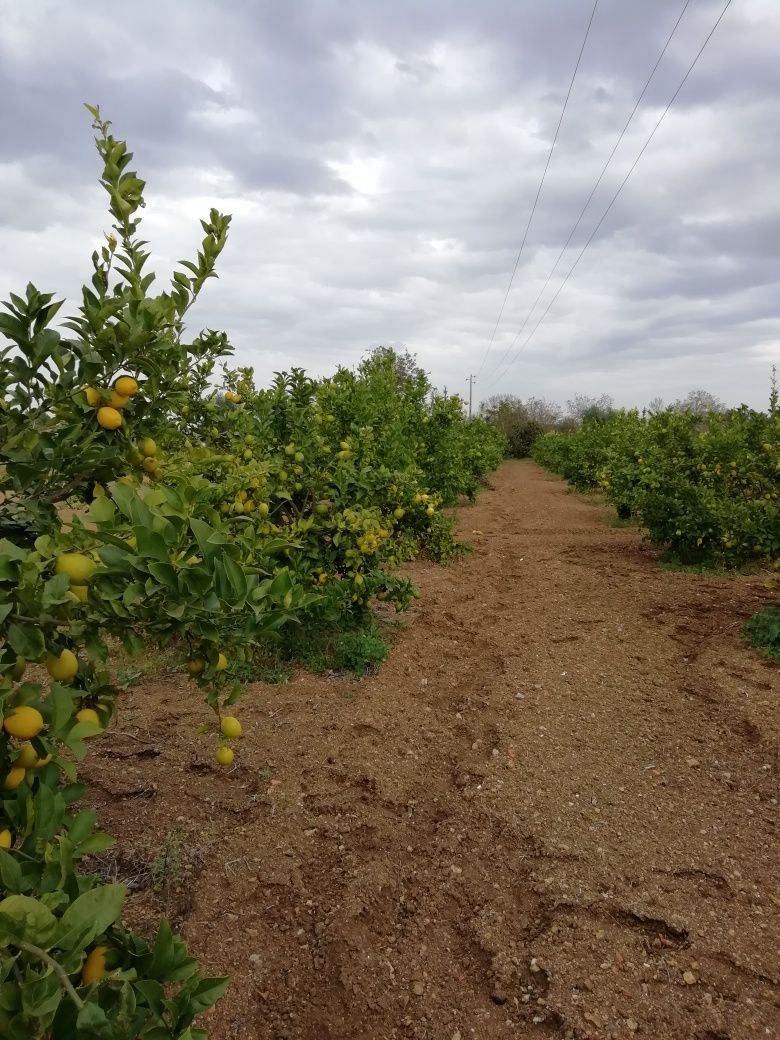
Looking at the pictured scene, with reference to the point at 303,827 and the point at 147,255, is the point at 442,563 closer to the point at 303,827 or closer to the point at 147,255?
the point at 303,827

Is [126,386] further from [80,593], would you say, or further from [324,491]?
[324,491]

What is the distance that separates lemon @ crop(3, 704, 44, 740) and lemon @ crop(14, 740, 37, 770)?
84 millimetres

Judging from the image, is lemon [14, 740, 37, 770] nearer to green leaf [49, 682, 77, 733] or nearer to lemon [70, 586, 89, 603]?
green leaf [49, 682, 77, 733]

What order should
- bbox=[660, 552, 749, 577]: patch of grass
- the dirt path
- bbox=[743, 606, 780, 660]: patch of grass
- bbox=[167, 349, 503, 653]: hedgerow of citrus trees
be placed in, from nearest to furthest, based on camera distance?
the dirt path < bbox=[167, 349, 503, 653]: hedgerow of citrus trees < bbox=[743, 606, 780, 660]: patch of grass < bbox=[660, 552, 749, 577]: patch of grass

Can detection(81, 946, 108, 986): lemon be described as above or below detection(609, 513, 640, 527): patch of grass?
above

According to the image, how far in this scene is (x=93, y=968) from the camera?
3.58 ft

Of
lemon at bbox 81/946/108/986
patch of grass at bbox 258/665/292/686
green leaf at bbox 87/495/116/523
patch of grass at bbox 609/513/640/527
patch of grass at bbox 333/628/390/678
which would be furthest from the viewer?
patch of grass at bbox 609/513/640/527

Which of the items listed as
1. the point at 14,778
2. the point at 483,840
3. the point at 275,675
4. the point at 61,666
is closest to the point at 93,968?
the point at 14,778

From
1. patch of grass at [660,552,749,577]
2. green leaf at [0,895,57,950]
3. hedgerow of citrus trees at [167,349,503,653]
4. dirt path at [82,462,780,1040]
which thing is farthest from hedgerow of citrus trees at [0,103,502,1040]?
patch of grass at [660,552,749,577]

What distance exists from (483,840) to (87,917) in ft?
7.26

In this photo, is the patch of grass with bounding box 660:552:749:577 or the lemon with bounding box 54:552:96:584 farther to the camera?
the patch of grass with bounding box 660:552:749:577

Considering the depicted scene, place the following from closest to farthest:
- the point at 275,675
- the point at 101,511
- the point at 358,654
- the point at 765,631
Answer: the point at 101,511 → the point at 275,675 → the point at 358,654 → the point at 765,631

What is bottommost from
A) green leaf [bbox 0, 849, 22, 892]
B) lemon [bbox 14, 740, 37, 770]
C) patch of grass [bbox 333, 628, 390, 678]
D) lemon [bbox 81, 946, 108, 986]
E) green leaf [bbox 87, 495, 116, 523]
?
patch of grass [bbox 333, 628, 390, 678]

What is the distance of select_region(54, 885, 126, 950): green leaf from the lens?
93cm
